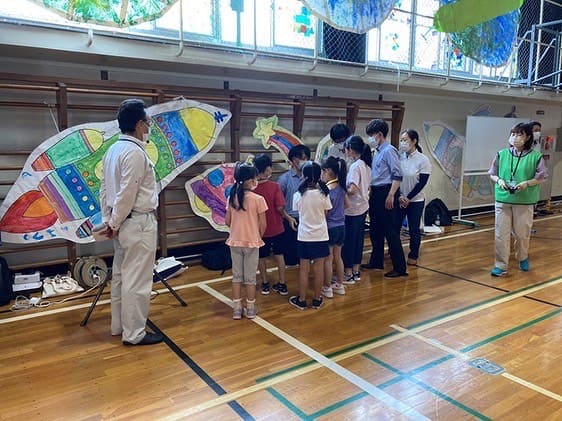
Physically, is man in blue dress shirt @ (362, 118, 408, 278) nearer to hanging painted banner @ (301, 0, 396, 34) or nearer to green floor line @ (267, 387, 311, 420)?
hanging painted banner @ (301, 0, 396, 34)

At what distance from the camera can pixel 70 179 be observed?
3.82 meters

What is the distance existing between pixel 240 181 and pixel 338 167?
0.89 meters

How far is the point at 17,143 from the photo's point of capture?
3811 millimetres

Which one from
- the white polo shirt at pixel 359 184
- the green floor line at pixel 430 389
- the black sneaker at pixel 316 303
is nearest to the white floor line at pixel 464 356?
the green floor line at pixel 430 389

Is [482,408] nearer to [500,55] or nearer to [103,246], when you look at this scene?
[500,55]

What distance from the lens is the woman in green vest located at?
13.3 ft

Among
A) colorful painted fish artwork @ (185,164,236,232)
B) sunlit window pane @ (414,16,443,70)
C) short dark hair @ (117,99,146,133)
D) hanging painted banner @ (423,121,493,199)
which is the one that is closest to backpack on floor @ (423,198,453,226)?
hanging painted banner @ (423,121,493,199)

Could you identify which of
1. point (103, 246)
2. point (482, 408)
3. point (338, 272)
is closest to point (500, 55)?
point (338, 272)

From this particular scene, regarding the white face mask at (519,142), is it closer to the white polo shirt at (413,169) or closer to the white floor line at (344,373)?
the white polo shirt at (413,169)

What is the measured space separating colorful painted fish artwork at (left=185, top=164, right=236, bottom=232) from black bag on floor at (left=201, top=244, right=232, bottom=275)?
0.24 metres

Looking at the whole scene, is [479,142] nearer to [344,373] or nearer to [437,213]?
[437,213]

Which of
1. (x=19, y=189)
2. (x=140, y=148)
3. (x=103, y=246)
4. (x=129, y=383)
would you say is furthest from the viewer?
(x=103, y=246)

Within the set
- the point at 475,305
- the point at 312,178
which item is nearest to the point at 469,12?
the point at 312,178

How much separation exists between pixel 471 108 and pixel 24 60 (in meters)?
6.69
